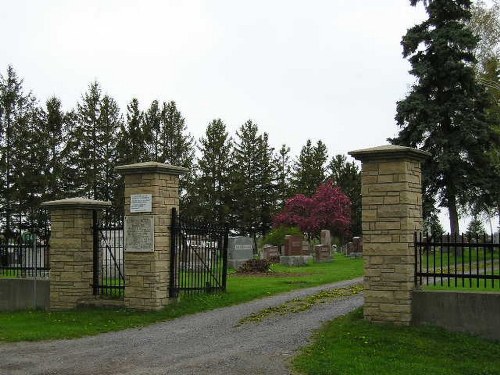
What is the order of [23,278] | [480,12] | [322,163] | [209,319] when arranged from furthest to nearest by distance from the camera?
[322,163] → [480,12] → [23,278] → [209,319]

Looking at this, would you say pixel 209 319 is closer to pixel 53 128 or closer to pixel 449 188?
pixel 449 188

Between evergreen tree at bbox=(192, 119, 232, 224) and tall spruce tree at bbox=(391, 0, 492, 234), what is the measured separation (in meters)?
29.2

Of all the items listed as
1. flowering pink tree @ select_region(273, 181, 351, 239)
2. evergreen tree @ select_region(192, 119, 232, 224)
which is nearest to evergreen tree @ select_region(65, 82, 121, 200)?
evergreen tree @ select_region(192, 119, 232, 224)

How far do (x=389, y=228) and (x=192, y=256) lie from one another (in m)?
6.60

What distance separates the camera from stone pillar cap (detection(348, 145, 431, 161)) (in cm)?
912

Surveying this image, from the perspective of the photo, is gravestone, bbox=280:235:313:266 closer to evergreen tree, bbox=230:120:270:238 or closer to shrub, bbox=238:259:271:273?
shrub, bbox=238:259:271:273

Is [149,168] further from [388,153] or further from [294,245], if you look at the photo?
[294,245]

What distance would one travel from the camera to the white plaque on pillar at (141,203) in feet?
38.1

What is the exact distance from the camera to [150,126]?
1892 inches

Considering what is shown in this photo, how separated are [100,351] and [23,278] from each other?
235 inches

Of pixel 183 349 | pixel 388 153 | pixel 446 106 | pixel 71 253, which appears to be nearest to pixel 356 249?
pixel 446 106

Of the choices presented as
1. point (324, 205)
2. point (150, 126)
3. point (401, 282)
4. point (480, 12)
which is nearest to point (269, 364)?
point (401, 282)

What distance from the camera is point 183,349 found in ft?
28.3

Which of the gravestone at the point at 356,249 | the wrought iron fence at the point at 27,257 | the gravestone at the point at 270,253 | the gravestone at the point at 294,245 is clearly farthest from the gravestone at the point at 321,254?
the wrought iron fence at the point at 27,257
